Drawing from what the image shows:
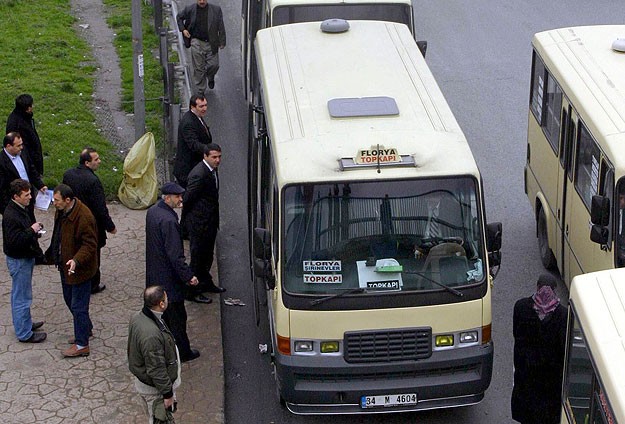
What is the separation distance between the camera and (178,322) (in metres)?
10.2

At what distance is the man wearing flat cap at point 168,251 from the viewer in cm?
989

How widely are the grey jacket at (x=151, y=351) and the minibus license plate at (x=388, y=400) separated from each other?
164 centimetres

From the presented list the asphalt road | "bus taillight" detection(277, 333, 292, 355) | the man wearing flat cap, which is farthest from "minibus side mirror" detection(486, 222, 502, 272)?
the man wearing flat cap

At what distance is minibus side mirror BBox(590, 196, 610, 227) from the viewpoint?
31.2 ft

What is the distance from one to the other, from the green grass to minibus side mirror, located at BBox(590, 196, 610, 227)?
669cm

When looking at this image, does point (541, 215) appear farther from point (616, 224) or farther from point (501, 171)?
point (616, 224)

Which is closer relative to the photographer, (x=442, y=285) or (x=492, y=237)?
(x=442, y=285)

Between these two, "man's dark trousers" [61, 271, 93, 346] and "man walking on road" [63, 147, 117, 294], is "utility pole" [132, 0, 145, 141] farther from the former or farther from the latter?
"man's dark trousers" [61, 271, 93, 346]

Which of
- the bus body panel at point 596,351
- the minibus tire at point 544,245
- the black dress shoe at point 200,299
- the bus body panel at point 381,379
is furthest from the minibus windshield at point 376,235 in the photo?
the minibus tire at point 544,245

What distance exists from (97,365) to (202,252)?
5.64ft

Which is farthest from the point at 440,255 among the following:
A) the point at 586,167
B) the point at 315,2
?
the point at 315,2

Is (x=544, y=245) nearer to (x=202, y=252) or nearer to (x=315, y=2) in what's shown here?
(x=202, y=252)

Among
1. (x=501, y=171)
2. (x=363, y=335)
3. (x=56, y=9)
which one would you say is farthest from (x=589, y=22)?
(x=363, y=335)

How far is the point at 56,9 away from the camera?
21.8 m
